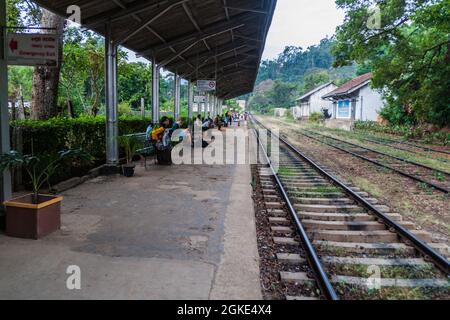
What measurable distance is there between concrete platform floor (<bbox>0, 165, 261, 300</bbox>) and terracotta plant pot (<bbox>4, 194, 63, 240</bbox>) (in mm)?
132

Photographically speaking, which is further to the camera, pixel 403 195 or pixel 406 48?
pixel 406 48

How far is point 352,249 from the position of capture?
4.91 meters

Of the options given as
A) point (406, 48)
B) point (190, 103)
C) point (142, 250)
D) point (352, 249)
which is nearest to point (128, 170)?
point (142, 250)

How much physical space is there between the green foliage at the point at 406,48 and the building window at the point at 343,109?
60.1 ft

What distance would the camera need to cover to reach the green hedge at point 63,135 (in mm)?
7219

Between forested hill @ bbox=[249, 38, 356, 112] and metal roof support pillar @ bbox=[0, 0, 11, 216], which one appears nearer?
metal roof support pillar @ bbox=[0, 0, 11, 216]

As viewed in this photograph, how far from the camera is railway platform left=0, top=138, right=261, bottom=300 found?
3.45m

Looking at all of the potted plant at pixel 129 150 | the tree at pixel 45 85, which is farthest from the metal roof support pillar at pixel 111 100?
the tree at pixel 45 85

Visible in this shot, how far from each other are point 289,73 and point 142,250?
5199 inches

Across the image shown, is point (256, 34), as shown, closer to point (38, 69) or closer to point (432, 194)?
point (38, 69)

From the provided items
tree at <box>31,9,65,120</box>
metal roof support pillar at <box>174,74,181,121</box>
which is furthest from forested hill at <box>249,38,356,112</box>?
tree at <box>31,9,65,120</box>

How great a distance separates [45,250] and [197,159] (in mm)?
8750

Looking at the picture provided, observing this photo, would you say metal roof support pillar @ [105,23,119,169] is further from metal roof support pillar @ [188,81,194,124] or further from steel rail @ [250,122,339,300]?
metal roof support pillar @ [188,81,194,124]

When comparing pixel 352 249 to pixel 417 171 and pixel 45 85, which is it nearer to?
pixel 417 171
